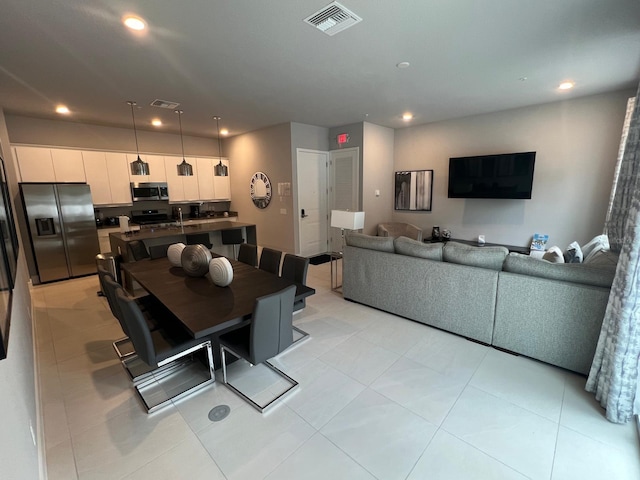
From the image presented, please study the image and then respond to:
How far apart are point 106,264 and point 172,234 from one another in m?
1.01

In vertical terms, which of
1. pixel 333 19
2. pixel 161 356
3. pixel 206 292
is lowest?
pixel 161 356

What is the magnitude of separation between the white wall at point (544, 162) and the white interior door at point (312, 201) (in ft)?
7.50

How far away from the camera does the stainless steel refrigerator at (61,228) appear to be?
4598mm

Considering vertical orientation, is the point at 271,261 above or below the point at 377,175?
below

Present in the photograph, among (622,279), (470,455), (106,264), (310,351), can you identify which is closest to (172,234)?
(106,264)

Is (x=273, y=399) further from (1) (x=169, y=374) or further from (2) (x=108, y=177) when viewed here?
(2) (x=108, y=177)

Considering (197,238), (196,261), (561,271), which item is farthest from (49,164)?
(561,271)

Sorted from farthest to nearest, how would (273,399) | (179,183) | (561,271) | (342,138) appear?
(179,183), (342,138), (561,271), (273,399)

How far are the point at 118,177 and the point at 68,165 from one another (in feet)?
2.53

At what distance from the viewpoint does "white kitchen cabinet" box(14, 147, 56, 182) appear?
4.82 metres

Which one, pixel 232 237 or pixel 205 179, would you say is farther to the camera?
pixel 205 179

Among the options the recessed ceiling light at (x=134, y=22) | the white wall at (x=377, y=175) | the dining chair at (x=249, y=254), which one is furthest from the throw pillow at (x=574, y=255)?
the recessed ceiling light at (x=134, y=22)

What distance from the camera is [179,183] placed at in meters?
6.66

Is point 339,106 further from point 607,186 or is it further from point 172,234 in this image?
point 607,186
